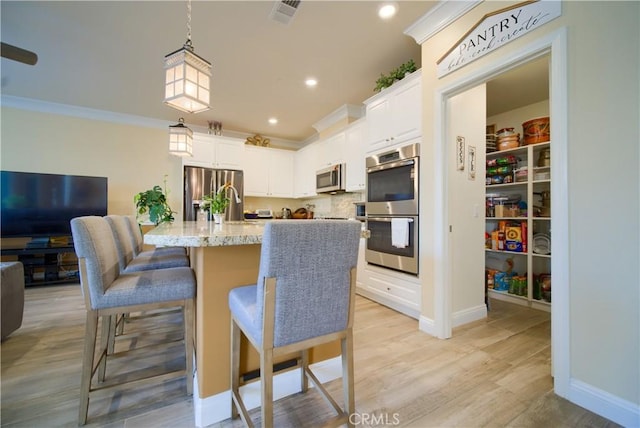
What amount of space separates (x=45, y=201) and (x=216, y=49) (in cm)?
342

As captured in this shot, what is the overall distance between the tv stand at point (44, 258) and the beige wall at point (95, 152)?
→ 837 millimetres

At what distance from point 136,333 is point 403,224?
2.54 meters

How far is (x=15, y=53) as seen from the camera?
1.62 meters

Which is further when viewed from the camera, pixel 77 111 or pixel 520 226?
pixel 77 111

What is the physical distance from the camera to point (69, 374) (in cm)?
159

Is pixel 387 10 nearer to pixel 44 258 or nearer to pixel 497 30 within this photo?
pixel 497 30

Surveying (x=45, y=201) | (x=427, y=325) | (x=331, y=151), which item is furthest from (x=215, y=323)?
(x=45, y=201)

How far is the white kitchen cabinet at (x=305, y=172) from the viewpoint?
4555 millimetres

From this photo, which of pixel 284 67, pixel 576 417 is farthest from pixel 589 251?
pixel 284 67

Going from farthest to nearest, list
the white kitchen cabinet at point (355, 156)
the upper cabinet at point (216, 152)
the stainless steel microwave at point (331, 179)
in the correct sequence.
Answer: the upper cabinet at point (216, 152) → the stainless steel microwave at point (331, 179) → the white kitchen cabinet at point (355, 156)

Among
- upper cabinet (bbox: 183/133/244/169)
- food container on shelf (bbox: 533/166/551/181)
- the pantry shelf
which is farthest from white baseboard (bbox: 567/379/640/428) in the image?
upper cabinet (bbox: 183/133/244/169)

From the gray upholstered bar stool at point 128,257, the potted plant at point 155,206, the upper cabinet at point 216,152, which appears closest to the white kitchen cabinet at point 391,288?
the gray upholstered bar stool at point 128,257

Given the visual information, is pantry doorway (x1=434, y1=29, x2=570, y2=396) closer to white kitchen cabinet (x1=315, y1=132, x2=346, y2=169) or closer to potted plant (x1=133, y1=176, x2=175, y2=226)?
white kitchen cabinet (x1=315, y1=132, x2=346, y2=169)

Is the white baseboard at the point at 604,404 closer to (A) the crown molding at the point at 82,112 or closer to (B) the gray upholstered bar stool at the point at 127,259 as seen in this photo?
(B) the gray upholstered bar stool at the point at 127,259
